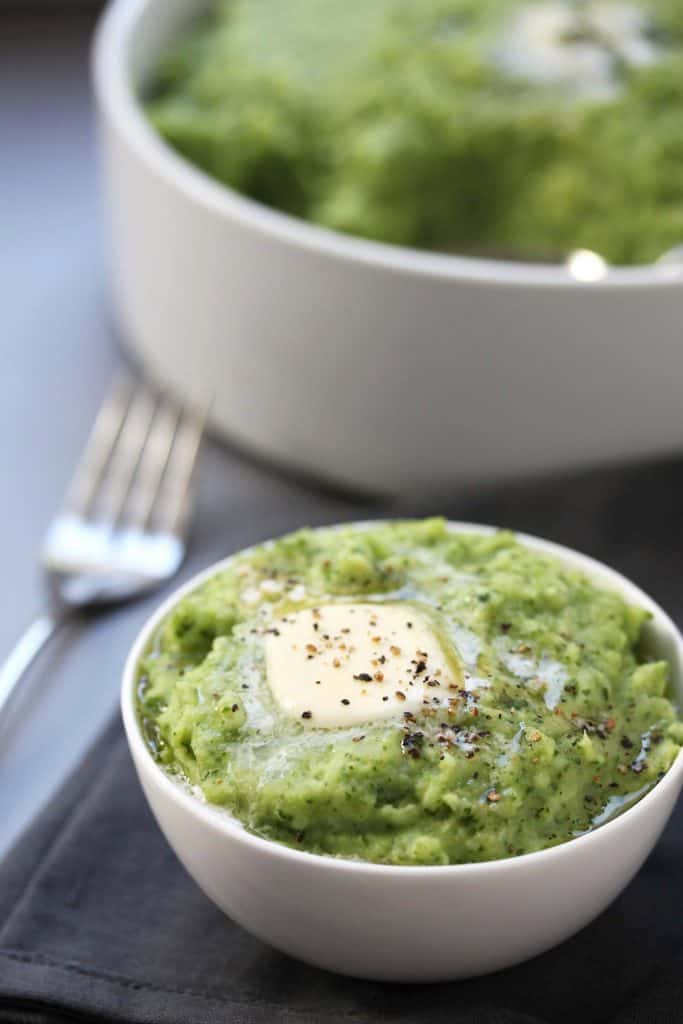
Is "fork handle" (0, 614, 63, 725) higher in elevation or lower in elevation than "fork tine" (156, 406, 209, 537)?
lower

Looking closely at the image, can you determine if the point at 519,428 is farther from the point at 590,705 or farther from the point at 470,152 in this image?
the point at 590,705

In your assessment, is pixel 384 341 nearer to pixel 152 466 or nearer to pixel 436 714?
pixel 152 466

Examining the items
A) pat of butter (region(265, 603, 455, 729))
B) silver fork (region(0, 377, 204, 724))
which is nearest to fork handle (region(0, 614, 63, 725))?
silver fork (region(0, 377, 204, 724))

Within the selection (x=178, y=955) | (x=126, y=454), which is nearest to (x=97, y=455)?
(x=126, y=454)

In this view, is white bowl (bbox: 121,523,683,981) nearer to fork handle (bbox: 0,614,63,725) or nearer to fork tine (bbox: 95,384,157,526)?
fork handle (bbox: 0,614,63,725)

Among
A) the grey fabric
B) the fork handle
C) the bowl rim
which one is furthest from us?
the bowl rim

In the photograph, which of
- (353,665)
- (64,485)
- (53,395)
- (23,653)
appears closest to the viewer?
(353,665)

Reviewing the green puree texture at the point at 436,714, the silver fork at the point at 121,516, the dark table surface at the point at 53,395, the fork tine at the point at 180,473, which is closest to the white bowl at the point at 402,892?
the green puree texture at the point at 436,714
